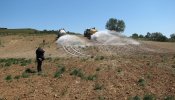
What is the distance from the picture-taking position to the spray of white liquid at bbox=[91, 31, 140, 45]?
1810 inches

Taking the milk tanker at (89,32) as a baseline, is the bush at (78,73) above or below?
below

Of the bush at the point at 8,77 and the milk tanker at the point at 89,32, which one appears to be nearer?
the bush at the point at 8,77

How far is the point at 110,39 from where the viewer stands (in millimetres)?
47344

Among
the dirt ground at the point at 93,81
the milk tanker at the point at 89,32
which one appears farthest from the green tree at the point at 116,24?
the dirt ground at the point at 93,81

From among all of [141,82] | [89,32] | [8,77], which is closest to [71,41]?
[89,32]

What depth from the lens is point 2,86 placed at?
67.9 feet

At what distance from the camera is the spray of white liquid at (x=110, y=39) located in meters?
46.0

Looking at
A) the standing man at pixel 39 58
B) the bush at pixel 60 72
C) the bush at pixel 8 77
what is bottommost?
the bush at pixel 8 77

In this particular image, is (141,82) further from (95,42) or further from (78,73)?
(95,42)

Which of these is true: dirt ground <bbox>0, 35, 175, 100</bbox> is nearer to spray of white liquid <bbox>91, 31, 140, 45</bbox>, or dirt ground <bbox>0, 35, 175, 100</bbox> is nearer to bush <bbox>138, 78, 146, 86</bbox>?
bush <bbox>138, 78, 146, 86</bbox>

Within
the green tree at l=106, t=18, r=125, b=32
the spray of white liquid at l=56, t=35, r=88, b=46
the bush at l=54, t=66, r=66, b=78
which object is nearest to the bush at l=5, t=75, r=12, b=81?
the bush at l=54, t=66, r=66, b=78

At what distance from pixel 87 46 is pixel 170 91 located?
935 inches

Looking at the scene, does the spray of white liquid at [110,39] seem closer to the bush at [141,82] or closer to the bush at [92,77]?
the bush at [92,77]

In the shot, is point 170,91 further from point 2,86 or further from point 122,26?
point 122,26
